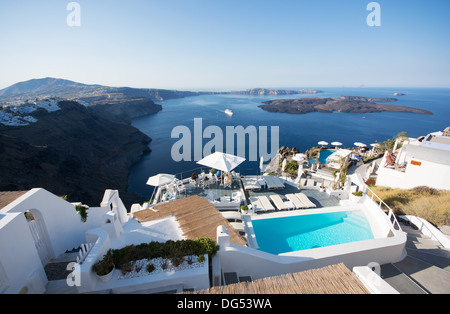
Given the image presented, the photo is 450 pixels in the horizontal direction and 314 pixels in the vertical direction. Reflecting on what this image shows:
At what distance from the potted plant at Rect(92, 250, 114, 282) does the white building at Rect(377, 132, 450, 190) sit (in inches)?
683

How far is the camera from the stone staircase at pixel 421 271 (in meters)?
5.06

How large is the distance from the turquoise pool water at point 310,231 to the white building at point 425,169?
8.10 meters

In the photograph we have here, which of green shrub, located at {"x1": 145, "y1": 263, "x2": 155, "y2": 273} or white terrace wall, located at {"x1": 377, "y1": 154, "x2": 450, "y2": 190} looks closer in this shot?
green shrub, located at {"x1": 145, "y1": 263, "x2": 155, "y2": 273}

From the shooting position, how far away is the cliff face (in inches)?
934

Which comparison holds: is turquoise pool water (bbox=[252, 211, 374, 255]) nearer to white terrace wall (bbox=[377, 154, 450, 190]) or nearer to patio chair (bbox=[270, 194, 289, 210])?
patio chair (bbox=[270, 194, 289, 210])

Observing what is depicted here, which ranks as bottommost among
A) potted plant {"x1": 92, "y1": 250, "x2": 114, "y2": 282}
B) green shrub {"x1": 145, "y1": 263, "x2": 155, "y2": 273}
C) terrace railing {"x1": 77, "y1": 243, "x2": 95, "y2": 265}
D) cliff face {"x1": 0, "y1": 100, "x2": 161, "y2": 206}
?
cliff face {"x1": 0, "y1": 100, "x2": 161, "y2": 206}

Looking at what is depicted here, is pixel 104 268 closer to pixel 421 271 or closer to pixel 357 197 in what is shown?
pixel 421 271

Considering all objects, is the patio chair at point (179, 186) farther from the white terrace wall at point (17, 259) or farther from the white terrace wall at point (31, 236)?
the white terrace wall at point (17, 259)

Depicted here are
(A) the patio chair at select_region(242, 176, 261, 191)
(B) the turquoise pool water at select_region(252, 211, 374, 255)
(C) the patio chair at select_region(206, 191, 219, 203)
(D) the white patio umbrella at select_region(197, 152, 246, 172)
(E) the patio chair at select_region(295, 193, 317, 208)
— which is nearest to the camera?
(B) the turquoise pool water at select_region(252, 211, 374, 255)

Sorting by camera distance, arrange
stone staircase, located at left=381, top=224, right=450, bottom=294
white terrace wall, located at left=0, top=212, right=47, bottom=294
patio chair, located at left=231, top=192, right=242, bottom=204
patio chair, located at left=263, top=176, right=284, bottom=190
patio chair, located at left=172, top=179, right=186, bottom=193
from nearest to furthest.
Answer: white terrace wall, located at left=0, top=212, right=47, bottom=294
stone staircase, located at left=381, top=224, right=450, bottom=294
patio chair, located at left=231, top=192, right=242, bottom=204
patio chair, located at left=172, top=179, right=186, bottom=193
patio chair, located at left=263, top=176, right=284, bottom=190

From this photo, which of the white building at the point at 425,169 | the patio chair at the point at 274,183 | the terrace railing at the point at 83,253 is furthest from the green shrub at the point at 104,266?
the white building at the point at 425,169

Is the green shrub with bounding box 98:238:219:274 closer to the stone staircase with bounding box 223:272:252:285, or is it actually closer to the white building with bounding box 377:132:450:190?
the stone staircase with bounding box 223:272:252:285

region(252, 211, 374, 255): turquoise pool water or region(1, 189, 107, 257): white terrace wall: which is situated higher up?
region(1, 189, 107, 257): white terrace wall

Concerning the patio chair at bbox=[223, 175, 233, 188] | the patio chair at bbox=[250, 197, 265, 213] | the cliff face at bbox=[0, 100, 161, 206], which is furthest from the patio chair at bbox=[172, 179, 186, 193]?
the cliff face at bbox=[0, 100, 161, 206]
